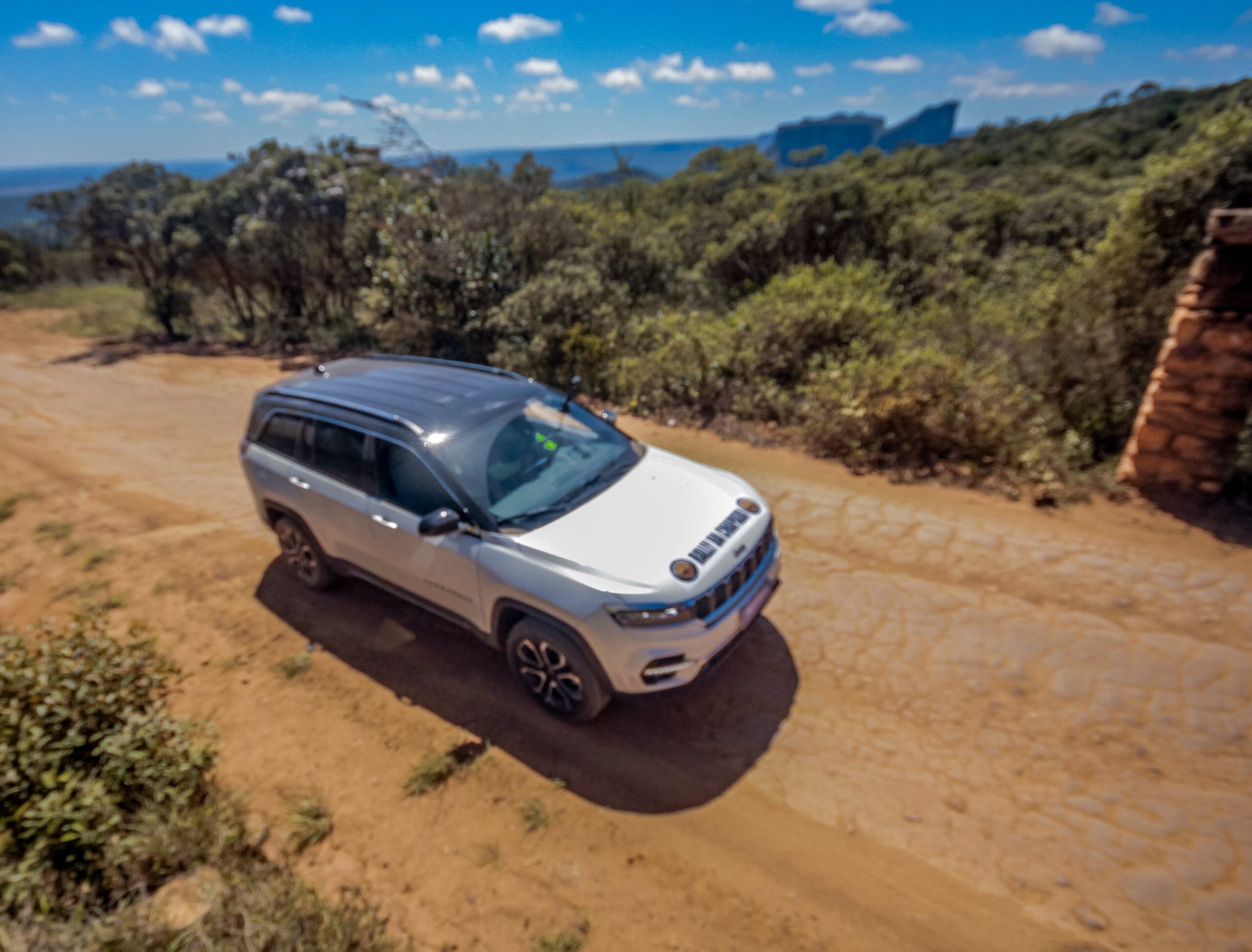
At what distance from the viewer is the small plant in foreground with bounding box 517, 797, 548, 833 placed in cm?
315

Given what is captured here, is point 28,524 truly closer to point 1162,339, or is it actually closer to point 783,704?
point 783,704

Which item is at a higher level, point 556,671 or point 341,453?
point 341,453

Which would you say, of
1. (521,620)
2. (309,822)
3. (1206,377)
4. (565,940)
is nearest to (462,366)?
(521,620)

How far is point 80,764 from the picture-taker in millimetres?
2957

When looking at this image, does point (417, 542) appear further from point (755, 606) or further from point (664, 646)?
point (755, 606)

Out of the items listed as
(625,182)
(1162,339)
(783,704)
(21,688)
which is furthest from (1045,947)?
(625,182)

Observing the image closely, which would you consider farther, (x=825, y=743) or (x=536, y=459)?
(x=536, y=459)

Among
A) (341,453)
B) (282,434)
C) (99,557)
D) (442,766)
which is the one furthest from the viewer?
(99,557)

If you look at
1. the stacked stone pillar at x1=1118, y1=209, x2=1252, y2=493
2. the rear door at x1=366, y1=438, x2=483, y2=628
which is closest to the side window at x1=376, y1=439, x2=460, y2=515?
the rear door at x1=366, y1=438, x2=483, y2=628

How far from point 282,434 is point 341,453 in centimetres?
80

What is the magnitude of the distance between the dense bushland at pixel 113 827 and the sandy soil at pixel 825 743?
33 centimetres

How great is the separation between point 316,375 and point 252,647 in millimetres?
2136

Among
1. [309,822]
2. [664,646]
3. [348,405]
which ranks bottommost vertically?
[309,822]

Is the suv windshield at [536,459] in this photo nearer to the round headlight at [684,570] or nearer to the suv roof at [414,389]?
the suv roof at [414,389]
